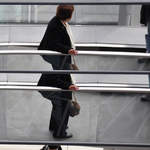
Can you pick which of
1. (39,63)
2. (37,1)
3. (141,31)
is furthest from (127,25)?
(37,1)

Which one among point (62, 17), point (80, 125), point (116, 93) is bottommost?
point (80, 125)

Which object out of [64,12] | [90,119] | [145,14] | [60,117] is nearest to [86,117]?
[90,119]

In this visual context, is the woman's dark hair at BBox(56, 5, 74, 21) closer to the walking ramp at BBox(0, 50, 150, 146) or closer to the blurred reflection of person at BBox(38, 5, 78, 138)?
the blurred reflection of person at BBox(38, 5, 78, 138)

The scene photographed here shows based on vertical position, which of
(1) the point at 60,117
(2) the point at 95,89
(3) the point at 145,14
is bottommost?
(1) the point at 60,117

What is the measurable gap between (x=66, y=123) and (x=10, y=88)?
1.72 feet

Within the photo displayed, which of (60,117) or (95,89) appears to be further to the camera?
(60,117)

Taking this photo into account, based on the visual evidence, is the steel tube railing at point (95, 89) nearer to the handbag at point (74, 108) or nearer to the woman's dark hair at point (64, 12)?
A: the handbag at point (74, 108)

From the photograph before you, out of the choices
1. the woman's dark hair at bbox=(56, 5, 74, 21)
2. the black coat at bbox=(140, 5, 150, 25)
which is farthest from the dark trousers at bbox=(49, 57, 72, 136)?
the black coat at bbox=(140, 5, 150, 25)

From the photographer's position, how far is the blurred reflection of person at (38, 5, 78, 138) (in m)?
4.15

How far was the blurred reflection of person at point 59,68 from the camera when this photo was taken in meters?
4.15

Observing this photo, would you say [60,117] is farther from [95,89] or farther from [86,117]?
[95,89]

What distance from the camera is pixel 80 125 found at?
422 cm

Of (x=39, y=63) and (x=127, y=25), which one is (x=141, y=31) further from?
(x=39, y=63)

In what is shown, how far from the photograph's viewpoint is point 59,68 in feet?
14.7
